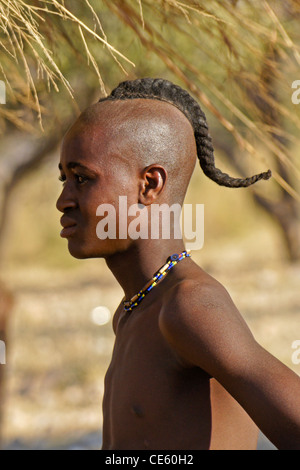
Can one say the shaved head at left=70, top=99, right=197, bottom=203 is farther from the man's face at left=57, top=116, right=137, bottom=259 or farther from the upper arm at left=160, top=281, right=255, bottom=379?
the upper arm at left=160, top=281, right=255, bottom=379

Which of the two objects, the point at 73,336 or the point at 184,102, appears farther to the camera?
the point at 73,336

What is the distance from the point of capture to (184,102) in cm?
172

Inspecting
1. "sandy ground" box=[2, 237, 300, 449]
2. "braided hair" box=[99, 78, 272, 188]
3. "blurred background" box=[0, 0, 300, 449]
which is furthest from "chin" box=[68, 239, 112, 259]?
"sandy ground" box=[2, 237, 300, 449]

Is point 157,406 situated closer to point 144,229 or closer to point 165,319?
point 165,319

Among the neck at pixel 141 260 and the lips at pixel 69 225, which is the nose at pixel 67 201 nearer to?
the lips at pixel 69 225

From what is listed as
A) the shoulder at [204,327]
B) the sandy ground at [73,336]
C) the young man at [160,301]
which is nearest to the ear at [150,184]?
the young man at [160,301]

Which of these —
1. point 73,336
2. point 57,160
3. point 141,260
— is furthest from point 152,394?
point 57,160

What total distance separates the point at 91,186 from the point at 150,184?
131 millimetres

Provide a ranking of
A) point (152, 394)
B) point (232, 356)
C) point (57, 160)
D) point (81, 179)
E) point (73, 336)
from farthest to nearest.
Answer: point (57, 160) < point (73, 336) < point (81, 179) < point (152, 394) < point (232, 356)

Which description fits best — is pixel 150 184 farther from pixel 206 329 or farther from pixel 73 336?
pixel 73 336

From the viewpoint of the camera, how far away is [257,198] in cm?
1049

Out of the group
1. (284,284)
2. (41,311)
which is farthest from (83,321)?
(284,284)

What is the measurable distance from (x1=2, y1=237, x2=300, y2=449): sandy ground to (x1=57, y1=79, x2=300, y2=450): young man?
1.98 metres

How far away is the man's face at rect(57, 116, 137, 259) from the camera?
5.17 feet
